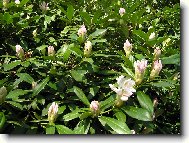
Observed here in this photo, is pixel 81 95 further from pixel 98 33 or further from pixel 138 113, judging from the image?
pixel 98 33

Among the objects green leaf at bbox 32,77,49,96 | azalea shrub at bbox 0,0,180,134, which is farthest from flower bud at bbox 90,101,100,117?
green leaf at bbox 32,77,49,96

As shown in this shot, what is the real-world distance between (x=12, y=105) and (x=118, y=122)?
382 millimetres

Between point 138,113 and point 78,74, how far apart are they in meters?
0.27

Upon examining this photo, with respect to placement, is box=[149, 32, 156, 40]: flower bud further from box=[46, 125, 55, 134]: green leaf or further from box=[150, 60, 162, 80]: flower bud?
box=[46, 125, 55, 134]: green leaf

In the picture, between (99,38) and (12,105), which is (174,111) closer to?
(99,38)

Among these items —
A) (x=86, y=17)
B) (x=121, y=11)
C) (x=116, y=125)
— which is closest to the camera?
(x=116, y=125)


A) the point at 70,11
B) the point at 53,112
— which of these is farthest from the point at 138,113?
the point at 70,11

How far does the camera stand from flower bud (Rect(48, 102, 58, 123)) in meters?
1.27

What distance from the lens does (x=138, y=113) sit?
49.4 inches

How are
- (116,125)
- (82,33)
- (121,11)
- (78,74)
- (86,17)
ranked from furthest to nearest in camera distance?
(121,11), (86,17), (82,33), (78,74), (116,125)

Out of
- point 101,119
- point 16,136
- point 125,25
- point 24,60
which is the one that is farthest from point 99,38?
point 16,136

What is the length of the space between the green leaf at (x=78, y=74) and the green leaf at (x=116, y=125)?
0.17m

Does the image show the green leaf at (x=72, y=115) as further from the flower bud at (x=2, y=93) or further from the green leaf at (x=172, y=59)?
the green leaf at (x=172, y=59)

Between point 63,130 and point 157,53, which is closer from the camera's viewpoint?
point 63,130
